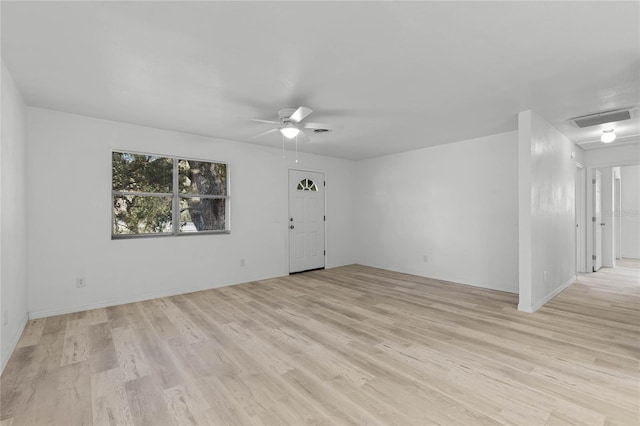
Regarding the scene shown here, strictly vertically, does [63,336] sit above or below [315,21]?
below

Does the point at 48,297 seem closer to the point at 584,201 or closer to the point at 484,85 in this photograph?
the point at 484,85

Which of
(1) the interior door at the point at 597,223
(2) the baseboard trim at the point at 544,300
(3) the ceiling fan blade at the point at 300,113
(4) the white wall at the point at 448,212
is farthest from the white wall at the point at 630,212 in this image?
(3) the ceiling fan blade at the point at 300,113

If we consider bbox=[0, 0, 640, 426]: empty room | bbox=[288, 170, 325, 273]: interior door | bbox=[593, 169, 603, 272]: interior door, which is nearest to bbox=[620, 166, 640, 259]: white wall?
bbox=[0, 0, 640, 426]: empty room

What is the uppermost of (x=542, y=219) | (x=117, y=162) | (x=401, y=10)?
(x=401, y=10)

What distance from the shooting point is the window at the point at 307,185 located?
6160mm

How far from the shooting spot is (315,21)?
6.28 feet

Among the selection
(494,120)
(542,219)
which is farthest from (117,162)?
(542,219)

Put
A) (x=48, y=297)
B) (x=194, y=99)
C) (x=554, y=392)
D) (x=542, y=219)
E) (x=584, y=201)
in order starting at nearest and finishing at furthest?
(x=554, y=392), (x=194, y=99), (x=48, y=297), (x=542, y=219), (x=584, y=201)

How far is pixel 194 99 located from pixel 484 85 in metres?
3.00

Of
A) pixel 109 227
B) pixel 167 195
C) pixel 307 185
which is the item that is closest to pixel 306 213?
pixel 307 185

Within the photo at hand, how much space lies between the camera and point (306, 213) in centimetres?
627

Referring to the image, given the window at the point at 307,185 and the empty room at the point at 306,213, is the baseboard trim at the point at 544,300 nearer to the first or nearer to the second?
the empty room at the point at 306,213

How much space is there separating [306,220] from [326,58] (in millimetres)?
4142

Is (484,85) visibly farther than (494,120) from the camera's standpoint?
No
